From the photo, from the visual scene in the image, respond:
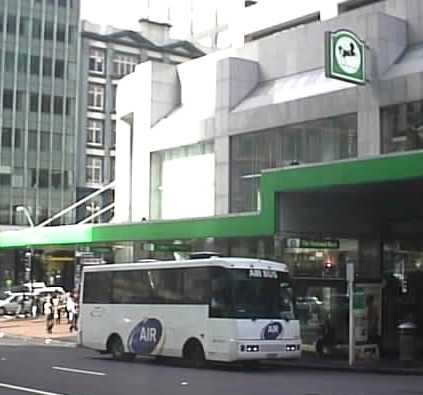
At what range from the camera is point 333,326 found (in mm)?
27781

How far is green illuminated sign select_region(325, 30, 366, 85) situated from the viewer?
30438 mm

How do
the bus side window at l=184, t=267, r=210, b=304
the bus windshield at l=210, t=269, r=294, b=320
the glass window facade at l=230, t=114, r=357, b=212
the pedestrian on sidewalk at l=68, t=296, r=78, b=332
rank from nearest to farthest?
the bus windshield at l=210, t=269, r=294, b=320, the bus side window at l=184, t=267, r=210, b=304, the glass window facade at l=230, t=114, r=357, b=212, the pedestrian on sidewalk at l=68, t=296, r=78, b=332

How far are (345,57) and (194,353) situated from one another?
12786 mm

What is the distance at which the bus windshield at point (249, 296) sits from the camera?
2214 centimetres

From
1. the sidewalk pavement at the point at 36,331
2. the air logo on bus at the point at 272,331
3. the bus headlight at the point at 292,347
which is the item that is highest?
the air logo on bus at the point at 272,331

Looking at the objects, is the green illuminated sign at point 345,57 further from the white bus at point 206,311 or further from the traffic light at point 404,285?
the white bus at point 206,311

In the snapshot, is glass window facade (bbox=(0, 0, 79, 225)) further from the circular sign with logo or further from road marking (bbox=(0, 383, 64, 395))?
road marking (bbox=(0, 383, 64, 395))

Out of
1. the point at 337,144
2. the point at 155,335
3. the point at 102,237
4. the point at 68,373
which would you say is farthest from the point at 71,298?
the point at 68,373

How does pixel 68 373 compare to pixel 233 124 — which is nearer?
pixel 68 373

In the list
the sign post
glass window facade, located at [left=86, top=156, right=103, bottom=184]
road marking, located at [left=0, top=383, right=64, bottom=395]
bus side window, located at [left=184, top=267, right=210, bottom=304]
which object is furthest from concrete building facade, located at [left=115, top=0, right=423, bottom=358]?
glass window facade, located at [left=86, top=156, right=103, bottom=184]

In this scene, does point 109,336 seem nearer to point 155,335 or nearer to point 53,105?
point 155,335

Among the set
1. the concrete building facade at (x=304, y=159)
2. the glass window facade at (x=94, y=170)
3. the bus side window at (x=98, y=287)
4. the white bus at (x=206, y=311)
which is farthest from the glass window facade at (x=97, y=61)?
the white bus at (x=206, y=311)

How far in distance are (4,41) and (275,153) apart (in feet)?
194

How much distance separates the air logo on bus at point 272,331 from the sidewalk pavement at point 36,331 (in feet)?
43.9
